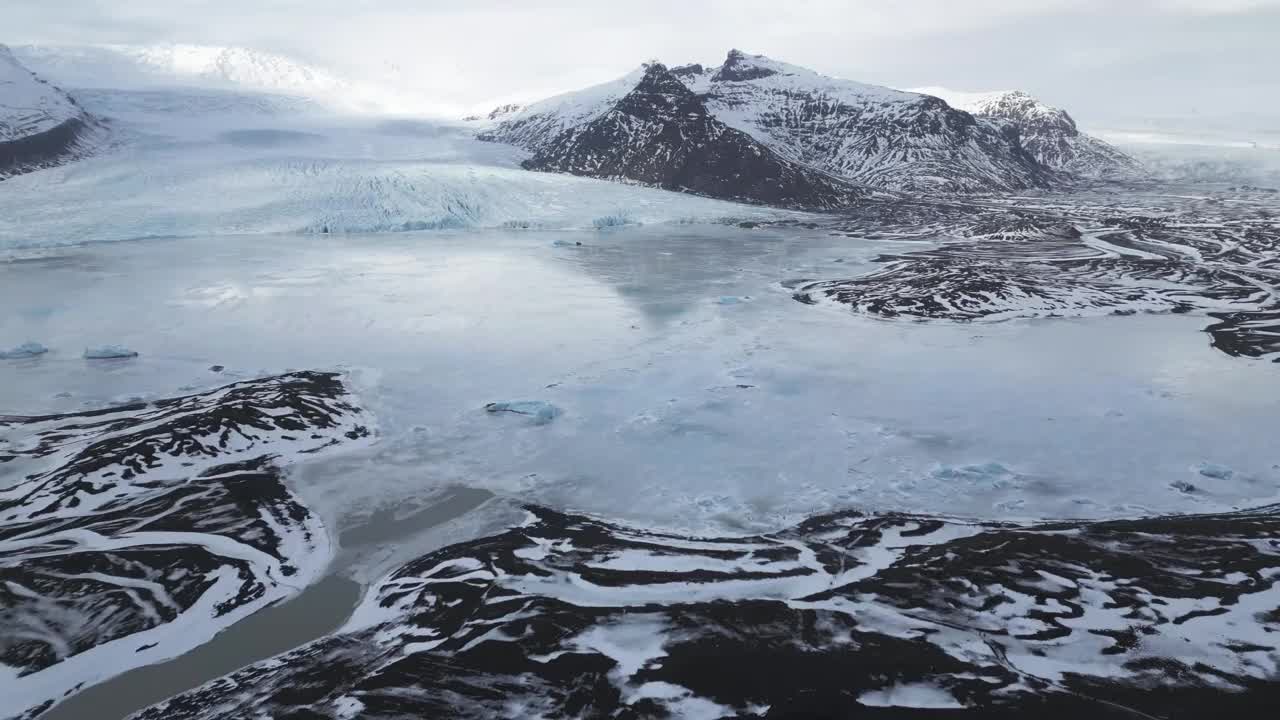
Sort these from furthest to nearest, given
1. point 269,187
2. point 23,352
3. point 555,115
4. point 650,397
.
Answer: point 555,115 < point 269,187 < point 23,352 < point 650,397

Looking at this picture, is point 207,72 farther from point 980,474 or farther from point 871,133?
point 980,474

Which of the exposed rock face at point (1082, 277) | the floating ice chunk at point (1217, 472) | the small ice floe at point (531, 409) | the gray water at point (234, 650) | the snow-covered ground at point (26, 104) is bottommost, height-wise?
the gray water at point (234, 650)

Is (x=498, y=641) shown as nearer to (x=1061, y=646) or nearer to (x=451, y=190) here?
(x=1061, y=646)

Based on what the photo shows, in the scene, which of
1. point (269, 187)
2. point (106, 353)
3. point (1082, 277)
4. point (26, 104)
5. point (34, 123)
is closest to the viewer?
point (106, 353)

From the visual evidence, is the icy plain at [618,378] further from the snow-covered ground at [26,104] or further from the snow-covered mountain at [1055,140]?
the snow-covered mountain at [1055,140]

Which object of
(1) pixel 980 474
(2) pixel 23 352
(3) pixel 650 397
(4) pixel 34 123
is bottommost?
(1) pixel 980 474

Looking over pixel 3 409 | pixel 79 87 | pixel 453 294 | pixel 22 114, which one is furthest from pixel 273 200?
pixel 79 87

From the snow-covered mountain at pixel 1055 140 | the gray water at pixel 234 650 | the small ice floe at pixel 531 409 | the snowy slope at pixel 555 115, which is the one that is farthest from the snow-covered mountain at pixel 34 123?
the snow-covered mountain at pixel 1055 140

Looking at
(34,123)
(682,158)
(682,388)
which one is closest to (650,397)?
(682,388)
